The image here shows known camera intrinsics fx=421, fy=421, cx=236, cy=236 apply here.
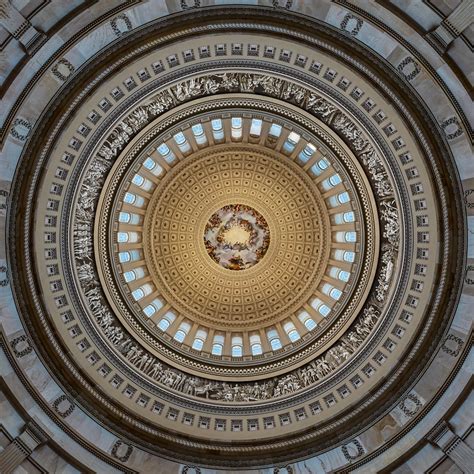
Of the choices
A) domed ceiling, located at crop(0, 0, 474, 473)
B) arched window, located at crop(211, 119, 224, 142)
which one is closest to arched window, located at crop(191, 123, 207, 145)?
domed ceiling, located at crop(0, 0, 474, 473)

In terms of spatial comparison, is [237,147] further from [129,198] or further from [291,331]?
[291,331]

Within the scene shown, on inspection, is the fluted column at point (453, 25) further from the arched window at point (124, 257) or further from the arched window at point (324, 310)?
the arched window at point (124, 257)

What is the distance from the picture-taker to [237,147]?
26906mm

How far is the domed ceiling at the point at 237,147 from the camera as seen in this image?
16.0 metres

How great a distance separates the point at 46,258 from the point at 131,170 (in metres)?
6.41

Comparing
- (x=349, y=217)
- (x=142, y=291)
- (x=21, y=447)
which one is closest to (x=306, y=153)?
(x=349, y=217)

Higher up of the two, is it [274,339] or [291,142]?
[291,142]

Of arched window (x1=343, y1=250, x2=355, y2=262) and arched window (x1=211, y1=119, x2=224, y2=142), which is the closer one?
arched window (x1=211, y1=119, x2=224, y2=142)

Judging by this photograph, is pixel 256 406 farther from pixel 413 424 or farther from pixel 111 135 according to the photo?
pixel 111 135

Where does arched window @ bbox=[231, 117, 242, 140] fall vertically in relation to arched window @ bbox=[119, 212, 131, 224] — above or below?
above

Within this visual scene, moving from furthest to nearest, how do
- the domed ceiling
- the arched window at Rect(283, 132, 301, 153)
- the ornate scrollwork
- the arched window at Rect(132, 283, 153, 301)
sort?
the arched window at Rect(132, 283, 153, 301) < the arched window at Rect(283, 132, 301, 153) < the ornate scrollwork < the domed ceiling

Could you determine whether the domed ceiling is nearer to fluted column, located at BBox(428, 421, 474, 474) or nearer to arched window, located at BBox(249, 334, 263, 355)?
fluted column, located at BBox(428, 421, 474, 474)

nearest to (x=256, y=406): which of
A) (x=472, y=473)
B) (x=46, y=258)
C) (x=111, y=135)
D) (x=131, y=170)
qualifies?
(x=472, y=473)

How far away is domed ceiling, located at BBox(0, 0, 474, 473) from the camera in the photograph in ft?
52.5
